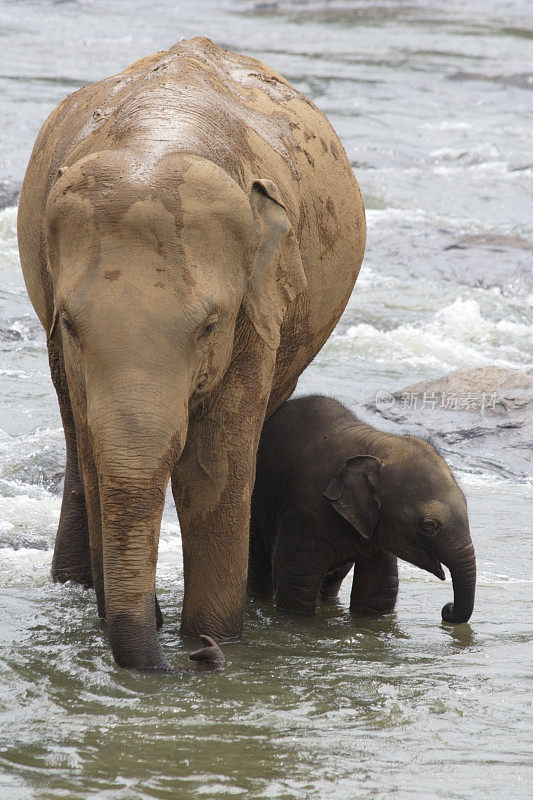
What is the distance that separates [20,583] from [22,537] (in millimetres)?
725

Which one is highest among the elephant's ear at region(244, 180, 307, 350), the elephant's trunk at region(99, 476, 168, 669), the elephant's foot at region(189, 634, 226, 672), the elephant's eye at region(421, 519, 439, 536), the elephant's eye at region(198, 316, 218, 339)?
the elephant's ear at region(244, 180, 307, 350)

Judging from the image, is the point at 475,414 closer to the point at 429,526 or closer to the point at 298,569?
the point at 298,569

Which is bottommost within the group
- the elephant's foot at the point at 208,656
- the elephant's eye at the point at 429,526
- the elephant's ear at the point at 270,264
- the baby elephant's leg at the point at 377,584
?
the baby elephant's leg at the point at 377,584

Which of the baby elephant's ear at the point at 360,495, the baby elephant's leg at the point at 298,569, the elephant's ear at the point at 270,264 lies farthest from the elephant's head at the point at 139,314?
the baby elephant's leg at the point at 298,569

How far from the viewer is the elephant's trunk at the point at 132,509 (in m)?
4.16

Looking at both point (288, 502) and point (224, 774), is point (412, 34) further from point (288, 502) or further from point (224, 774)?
point (224, 774)

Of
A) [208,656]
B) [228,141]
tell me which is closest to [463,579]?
[208,656]

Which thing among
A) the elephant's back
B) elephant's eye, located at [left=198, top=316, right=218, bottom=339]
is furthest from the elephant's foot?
the elephant's back

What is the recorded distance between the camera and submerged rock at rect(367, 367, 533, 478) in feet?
29.8

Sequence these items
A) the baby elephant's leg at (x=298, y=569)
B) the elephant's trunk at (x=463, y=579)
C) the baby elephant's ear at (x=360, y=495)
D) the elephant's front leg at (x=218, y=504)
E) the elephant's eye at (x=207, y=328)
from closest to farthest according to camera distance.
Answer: the elephant's eye at (x=207, y=328)
the elephant's front leg at (x=218, y=504)
the elephant's trunk at (x=463, y=579)
the baby elephant's ear at (x=360, y=495)
the baby elephant's leg at (x=298, y=569)

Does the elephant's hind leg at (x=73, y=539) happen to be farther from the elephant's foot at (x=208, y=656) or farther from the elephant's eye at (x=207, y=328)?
the elephant's eye at (x=207, y=328)

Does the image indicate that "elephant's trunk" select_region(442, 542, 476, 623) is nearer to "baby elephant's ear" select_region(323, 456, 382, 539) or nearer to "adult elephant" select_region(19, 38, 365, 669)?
"baby elephant's ear" select_region(323, 456, 382, 539)

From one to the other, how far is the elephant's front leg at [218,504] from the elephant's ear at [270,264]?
0.29m

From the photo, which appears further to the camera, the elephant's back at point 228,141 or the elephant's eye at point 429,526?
the elephant's eye at point 429,526
